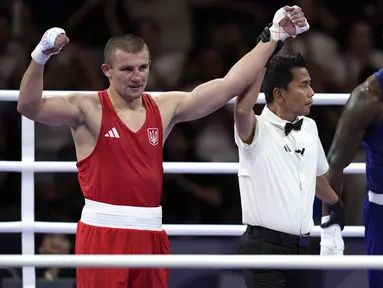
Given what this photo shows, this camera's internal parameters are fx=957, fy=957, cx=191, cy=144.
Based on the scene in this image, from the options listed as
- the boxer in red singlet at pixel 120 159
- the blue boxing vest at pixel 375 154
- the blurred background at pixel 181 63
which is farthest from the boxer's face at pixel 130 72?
the blurred background at pixel 181 63

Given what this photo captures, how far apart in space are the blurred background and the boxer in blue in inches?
53.8

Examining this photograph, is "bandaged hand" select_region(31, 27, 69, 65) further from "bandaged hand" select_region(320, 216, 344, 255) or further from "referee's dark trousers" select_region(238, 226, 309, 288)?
"bandaged hand" select_region(320, 216, 344, 255)

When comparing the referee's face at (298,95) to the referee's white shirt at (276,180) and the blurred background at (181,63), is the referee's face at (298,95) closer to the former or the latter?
the referee's white shirt at (276,180)

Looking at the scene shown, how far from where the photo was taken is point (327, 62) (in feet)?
20.1

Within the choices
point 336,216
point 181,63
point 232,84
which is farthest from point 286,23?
point 181,63

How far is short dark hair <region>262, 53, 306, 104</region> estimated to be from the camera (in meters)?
3.72

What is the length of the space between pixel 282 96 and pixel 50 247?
5.74 feet

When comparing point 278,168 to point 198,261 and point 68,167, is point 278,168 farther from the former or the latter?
point 198,261

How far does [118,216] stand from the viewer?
332 centimetres

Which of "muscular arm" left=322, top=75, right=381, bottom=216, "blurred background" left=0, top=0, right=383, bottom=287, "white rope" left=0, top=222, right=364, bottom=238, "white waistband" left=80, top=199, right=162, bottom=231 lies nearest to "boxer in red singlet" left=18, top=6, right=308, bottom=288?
"white waistband" left=80, top=199, right=162, bottom=231

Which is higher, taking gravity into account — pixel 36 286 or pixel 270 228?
pixel 270 228

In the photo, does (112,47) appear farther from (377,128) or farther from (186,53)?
(186,53)

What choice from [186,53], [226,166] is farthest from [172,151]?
[226,166]

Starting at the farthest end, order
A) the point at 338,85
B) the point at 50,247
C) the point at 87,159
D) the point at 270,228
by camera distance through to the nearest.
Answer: the point at 338,85, the point at 50,247, the point at 270,228, the point at 87,159
